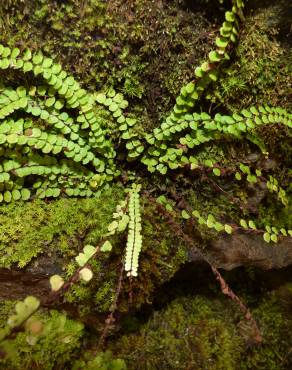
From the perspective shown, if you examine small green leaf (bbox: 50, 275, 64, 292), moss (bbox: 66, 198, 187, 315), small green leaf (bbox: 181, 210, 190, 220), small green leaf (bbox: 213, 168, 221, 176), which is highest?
small green leaf (bbox: 213, 168, 221, 176)

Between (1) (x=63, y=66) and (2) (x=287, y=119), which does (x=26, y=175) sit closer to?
(1) (x=63, y=66)

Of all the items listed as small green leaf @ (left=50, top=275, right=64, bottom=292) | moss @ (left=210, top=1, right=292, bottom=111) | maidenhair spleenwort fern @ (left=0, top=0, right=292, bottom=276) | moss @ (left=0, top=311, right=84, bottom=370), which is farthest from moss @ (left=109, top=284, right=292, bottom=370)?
moss @ (left=210, top=1, right=292, bottom=111)

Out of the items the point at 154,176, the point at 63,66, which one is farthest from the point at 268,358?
the point at 63,66

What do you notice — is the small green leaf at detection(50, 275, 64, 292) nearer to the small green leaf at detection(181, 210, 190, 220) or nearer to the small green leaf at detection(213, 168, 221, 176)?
the small green leaf at detection(181, 210, 190, 220)

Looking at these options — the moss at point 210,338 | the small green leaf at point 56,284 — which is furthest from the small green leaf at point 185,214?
the small green leaf at point 56,284

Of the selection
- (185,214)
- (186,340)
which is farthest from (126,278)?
(186,340)

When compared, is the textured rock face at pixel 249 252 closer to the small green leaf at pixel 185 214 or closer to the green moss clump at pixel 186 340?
the small green leaf at pixel 185 214

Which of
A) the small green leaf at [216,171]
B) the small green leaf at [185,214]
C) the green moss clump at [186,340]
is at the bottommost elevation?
the green moss clump at [186,340]

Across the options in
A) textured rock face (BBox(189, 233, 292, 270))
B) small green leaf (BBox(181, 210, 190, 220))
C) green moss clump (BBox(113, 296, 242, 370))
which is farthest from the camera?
green moss clump (BBox(113, 296, 242, 370))
